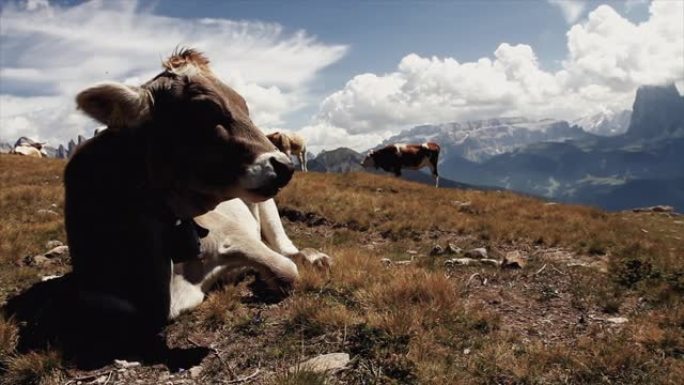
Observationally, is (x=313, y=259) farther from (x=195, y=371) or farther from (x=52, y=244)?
(x=52, y=244)

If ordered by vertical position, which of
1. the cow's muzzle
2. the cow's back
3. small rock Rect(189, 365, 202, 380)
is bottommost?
small rock Rect(189, 365, 202, 380)

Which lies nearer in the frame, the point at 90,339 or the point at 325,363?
the point at 325,363

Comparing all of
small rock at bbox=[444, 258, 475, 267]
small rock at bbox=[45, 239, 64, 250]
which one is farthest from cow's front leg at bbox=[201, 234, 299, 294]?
small rock at bbox=[45, 239, 64, 250]

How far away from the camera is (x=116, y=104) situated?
5.24m

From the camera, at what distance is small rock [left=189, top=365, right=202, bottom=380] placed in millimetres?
5082

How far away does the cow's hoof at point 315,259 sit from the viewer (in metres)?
8.02

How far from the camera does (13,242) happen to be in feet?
35.9

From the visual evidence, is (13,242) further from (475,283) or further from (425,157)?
(425,157)

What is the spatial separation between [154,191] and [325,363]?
2462mm

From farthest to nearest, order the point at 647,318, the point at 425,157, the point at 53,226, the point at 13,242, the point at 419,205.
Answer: the point at 425,157 → the point at 419,205 → the point at 53,226 → the point at 13,242 → the point at 647,318

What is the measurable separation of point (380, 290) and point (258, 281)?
1764 mm

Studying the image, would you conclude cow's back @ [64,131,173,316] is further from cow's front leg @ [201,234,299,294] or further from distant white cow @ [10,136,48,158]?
distant white cow @ [10,136,48,158]

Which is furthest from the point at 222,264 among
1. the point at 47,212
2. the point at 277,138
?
the point at 277,138

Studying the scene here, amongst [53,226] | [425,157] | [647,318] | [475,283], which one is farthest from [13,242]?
[425,157]
